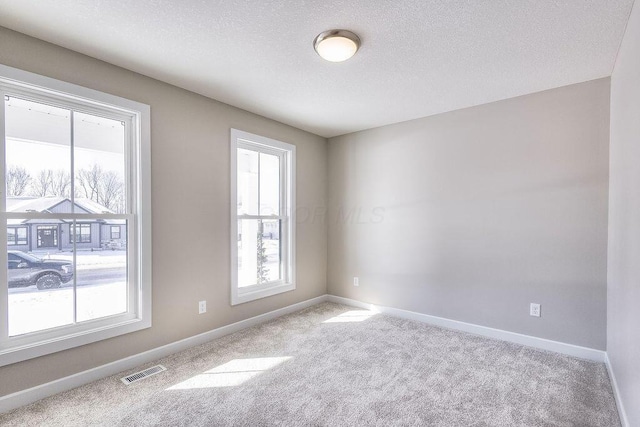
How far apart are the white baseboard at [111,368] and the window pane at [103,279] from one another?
400 mm

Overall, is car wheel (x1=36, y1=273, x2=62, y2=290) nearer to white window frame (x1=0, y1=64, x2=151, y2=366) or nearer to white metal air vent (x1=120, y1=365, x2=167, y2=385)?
white window frame (x1=0, y1=64, x2=151, y2=366)

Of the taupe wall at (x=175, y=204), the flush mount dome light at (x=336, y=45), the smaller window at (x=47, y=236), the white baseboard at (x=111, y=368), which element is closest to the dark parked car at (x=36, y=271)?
the smaller window at (x=47, y=236)

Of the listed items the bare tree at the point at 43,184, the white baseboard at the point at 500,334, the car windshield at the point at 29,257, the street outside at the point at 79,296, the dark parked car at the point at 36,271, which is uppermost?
the bare tree at the point at 43,184

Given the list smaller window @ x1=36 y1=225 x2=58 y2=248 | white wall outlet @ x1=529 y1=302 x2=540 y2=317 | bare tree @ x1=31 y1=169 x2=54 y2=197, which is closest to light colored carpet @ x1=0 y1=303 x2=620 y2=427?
white wall outlet @ x1=529 y1=302 x2=540 y2=317

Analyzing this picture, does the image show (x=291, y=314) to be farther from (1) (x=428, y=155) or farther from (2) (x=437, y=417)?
(1) (x=428, y=155)

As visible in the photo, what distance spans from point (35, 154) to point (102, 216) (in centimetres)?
59

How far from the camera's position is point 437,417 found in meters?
1.97

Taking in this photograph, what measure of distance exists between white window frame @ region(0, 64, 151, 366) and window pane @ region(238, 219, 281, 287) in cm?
112

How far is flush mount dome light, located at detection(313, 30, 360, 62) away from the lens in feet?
6.66

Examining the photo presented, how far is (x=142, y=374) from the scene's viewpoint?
8.08 feet

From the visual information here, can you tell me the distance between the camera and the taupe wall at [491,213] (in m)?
2.73

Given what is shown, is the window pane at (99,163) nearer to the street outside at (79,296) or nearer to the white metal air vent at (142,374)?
the street outside at (79,296)

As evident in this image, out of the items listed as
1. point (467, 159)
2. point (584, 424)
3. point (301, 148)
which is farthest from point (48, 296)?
point (467, 159)

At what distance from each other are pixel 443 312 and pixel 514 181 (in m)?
1.60
